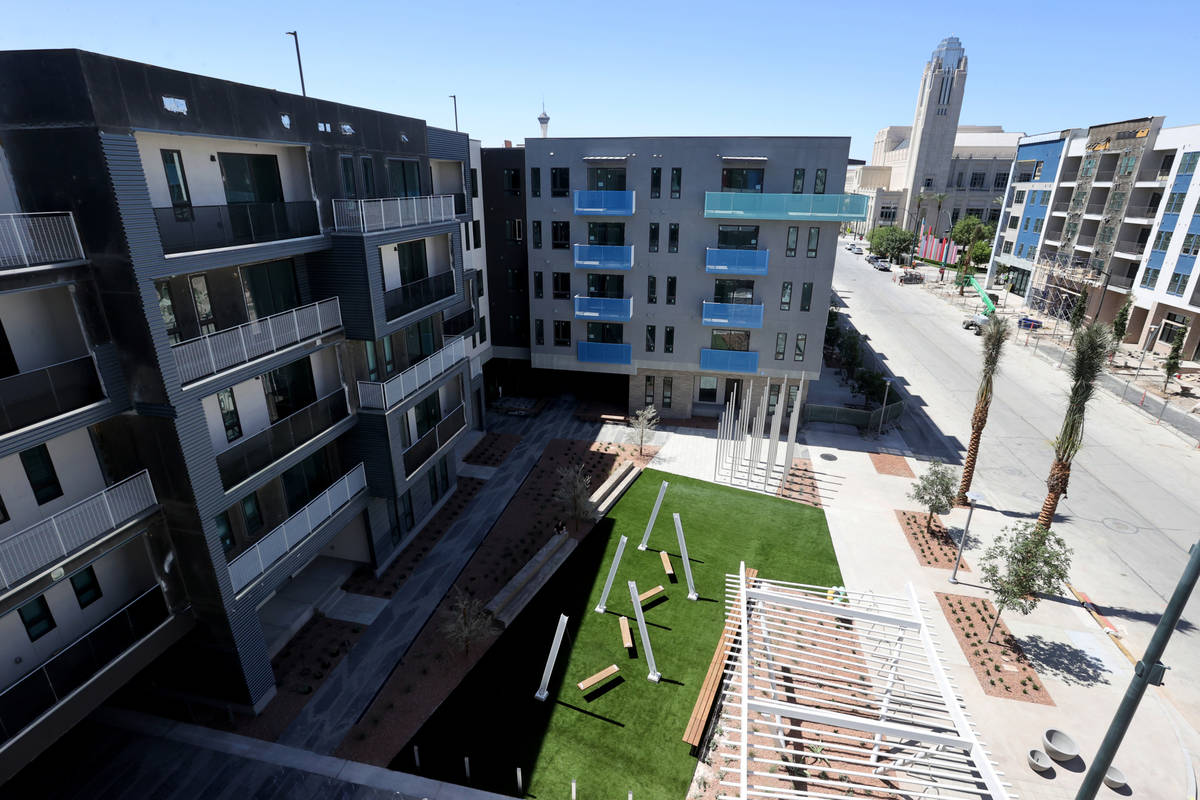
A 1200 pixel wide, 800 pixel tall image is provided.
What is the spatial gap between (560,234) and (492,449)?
13.4 metres

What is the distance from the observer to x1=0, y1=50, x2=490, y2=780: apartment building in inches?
479

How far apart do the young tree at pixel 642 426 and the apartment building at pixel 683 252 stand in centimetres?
329

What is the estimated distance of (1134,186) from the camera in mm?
51625

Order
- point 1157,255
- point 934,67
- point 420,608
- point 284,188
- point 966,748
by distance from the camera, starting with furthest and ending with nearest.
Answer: point 934,67 < point 1157,255 < point 420,608 < point 284,188 < point 966,748

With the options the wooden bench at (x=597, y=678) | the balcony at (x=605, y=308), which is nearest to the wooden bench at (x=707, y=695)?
the wooden bench at (x=597, y=678)

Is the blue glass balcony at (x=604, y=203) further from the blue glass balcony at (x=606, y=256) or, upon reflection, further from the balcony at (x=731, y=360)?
the balcony at (x=731, y=360)

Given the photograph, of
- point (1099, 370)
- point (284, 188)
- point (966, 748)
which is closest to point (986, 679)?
point (966, 748)

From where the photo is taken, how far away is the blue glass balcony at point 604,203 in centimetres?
3306

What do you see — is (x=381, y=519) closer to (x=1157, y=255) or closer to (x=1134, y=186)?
(x=1157, y=255)

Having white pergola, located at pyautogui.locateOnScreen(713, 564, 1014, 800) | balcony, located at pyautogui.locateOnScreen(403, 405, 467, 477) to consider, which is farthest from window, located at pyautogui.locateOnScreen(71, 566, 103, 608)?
white pergola, located at pyautogui.locateOnScreen(713, 564, 1014, 800)

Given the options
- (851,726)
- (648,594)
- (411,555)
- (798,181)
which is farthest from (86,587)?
(798,181)

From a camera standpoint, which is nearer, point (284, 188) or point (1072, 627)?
point (284, 188)

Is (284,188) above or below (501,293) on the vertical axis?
above

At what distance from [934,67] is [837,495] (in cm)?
13957
